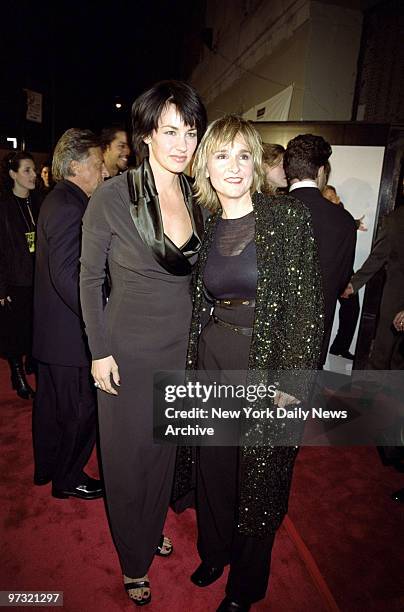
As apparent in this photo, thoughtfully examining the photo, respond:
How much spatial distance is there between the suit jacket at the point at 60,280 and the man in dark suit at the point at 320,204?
55.7 inches

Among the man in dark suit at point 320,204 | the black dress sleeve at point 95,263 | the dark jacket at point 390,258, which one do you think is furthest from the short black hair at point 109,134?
the dark jacket at point 390,258

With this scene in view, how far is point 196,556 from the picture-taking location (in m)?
2.02

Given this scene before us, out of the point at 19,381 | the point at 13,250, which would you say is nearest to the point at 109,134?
the point at 13,250

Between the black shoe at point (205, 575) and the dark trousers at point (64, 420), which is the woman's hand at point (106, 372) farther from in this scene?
the black shoe at point (205, 575)

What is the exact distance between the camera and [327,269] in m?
2.74

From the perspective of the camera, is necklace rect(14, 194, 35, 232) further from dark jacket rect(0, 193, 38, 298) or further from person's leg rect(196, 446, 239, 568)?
person's leg rect(196, 446, 239, 568)

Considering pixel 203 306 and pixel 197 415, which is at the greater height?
pixel 203 306

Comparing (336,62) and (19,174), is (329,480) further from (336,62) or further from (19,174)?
(336,62)

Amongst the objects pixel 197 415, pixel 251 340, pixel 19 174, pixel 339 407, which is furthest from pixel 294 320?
pixel 19 174

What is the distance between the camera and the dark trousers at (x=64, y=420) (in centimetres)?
221

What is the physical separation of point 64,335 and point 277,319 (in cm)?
118

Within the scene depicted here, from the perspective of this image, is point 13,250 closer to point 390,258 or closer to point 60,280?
point 60,280

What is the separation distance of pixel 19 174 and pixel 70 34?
15394mm

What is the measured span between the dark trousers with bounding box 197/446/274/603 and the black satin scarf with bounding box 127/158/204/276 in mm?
777
